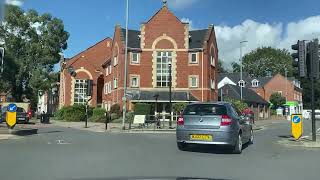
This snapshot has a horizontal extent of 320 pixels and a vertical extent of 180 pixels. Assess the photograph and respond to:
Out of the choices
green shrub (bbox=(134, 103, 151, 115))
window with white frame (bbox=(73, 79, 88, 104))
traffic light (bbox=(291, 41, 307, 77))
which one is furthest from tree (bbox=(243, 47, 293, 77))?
traffic light (bbox=(291, 41, 307, 77))

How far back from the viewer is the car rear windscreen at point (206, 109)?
1596 centimetres

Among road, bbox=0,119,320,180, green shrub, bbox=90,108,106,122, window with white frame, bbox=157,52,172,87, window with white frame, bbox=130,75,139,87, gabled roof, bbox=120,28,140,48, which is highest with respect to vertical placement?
gabled roof, bbox=120,28,140,48

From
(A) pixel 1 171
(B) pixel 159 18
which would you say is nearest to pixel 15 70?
(B) pixel 159 18

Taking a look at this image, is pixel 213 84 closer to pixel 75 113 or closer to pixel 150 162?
pixel 75 113

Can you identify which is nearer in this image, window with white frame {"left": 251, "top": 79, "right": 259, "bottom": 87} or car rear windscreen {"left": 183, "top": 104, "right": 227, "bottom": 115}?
car rear windscreen {"left": 183, "top": 104, "right": 227, "bottom": 115}

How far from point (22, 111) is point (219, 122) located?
30.3m

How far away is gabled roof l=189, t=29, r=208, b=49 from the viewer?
184ft

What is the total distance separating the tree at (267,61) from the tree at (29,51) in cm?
6457

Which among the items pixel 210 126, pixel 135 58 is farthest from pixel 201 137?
pixel 135 58

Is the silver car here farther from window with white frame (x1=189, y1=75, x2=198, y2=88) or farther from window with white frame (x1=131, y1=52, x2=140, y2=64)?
window with white frame (x1=131, y1=52, x2=140, y2=64)

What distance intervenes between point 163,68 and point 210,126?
133ft

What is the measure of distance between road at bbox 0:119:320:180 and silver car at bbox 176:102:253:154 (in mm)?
438

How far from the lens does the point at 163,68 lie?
56.0m

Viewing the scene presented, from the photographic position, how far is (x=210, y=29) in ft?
187
